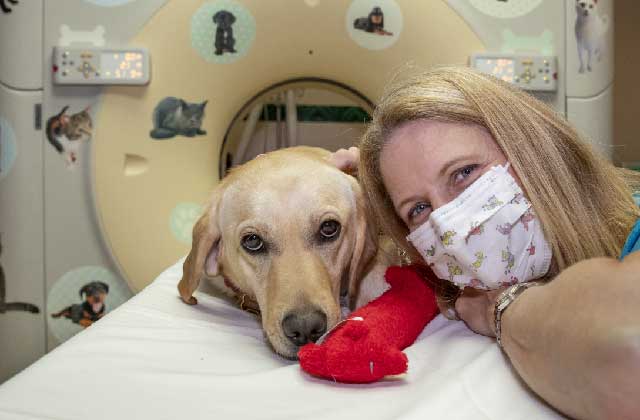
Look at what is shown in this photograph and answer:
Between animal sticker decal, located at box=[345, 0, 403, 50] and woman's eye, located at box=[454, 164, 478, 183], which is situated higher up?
animal sticker decal, located at box=[345, 0, 403, 50]

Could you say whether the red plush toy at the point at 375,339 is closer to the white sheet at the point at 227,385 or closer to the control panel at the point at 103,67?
the white sheet at the point at 227,385

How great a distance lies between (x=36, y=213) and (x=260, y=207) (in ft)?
3.69

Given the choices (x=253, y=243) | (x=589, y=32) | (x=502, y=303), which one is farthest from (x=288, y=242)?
(x=589, y=32)

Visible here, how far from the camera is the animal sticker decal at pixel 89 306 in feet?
7.30

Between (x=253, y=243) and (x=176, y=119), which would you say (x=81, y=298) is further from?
(x=253, y=243)

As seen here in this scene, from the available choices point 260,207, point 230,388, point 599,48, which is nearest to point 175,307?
point 260,207

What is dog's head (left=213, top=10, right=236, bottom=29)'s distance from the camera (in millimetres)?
2191

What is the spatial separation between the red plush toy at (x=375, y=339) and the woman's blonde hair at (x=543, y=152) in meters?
0.32

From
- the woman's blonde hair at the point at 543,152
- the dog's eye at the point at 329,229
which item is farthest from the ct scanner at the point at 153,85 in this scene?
the woman's blonde hair at the point at 543,152

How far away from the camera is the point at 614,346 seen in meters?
0.65

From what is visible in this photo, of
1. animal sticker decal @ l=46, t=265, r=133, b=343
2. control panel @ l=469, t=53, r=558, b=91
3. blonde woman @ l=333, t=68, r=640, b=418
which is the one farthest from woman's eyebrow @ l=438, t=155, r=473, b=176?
animal sticker decal @ l=46, t=265, r=133, b=343

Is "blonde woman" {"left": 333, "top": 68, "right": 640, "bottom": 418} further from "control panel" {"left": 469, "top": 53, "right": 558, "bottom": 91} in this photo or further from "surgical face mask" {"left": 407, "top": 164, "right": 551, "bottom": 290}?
"control panel" {"left": 469, "top": 53, "right": 558, "bottom": 91}

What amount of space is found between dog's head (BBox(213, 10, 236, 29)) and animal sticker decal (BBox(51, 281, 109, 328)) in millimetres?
1062

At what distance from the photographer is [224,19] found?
7.20 ft
